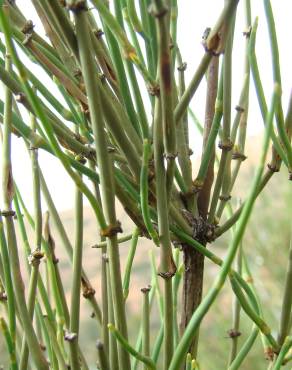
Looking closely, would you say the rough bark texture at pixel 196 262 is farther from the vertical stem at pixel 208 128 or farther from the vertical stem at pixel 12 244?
the vertical stem at pixel 12 244

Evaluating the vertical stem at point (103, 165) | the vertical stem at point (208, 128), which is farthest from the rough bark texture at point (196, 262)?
the vertical stem at point (103, 165)

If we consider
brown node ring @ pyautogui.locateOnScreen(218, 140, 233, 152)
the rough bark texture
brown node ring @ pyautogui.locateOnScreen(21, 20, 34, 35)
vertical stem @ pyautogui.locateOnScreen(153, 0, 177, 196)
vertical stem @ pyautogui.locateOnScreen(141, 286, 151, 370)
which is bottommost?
vertical stem @ pyautogui.locateOnScreen(141, 286, 151, 370)

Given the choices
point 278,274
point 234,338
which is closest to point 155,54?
point 234,338

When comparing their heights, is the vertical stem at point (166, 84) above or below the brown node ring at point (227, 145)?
above

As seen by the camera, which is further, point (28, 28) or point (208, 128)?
point (208, 128)

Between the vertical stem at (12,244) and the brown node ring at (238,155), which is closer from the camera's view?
the vertical stem at (12,244)

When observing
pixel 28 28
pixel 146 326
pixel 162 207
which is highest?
pixel 28 28

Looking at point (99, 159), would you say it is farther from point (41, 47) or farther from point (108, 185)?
point (41, 47)

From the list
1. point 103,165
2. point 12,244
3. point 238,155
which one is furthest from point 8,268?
point 238,155

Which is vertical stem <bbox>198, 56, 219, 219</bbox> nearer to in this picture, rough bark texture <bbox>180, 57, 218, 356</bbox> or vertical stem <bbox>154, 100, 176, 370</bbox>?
rough bark texture <bbox>180, 57, 218, 356</bbox>

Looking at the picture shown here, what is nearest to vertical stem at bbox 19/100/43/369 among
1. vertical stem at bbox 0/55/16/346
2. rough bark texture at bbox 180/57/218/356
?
vertical stem at bbox 0/55/16/346

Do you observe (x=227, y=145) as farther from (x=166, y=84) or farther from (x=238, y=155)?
(x=166, y=84)

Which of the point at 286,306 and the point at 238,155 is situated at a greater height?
the point at 238,155
